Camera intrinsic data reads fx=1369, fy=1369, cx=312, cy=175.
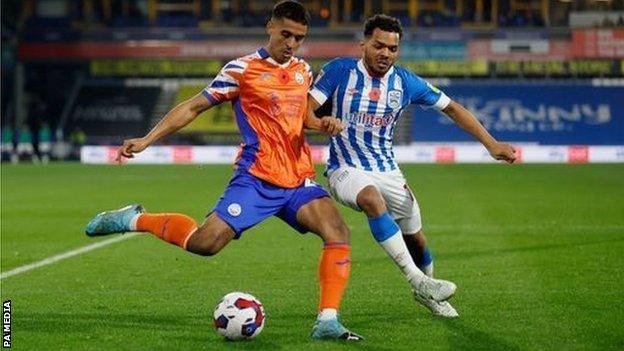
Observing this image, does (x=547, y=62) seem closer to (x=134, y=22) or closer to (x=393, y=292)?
(x=134, y=22)

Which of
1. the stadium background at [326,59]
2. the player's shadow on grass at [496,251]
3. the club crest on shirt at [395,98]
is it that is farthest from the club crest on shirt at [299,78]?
the stadium background at [326,59]

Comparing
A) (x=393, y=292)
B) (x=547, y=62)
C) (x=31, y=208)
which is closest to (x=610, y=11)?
(x=547, y=62)

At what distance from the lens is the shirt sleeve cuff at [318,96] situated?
33.6 feet

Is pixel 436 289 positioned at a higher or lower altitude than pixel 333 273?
lower

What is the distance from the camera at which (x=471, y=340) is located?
29.9 feet

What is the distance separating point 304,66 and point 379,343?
85.0 inches

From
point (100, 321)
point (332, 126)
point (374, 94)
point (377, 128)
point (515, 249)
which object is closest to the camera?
point (332, 126)

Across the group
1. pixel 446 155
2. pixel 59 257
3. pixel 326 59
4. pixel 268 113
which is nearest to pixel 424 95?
pixel 268 113

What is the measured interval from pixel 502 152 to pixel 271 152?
6.58 ft

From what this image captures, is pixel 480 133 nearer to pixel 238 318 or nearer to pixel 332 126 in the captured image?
pixel 332 126

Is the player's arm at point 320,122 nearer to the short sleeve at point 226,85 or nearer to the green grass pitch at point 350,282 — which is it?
the short sleeve at point 226,85

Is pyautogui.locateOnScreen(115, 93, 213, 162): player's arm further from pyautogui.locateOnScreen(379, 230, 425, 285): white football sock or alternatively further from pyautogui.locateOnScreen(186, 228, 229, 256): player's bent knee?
pyautogui.locateOnScreen(379, 230, 425, 285): white football sock

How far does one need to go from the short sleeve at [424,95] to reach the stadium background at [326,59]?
1716 inches

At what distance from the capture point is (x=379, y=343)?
9.09 m
